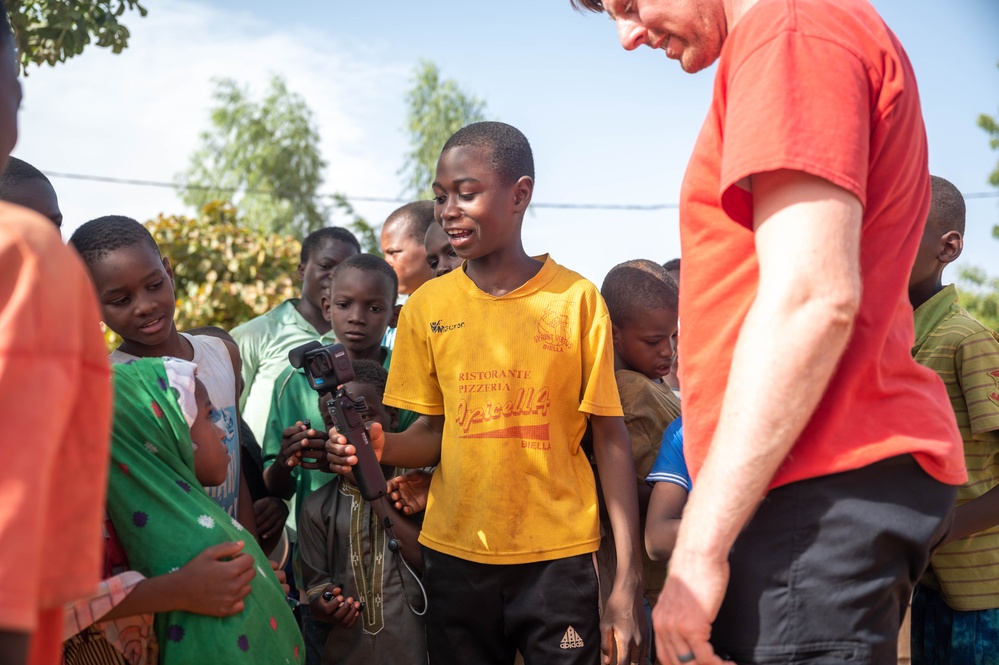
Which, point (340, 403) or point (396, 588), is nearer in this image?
point (340, 403)

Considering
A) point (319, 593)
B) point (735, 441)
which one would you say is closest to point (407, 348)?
point (319, 593)

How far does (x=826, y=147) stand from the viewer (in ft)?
4.98

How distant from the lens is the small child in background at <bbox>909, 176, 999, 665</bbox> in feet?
9.50

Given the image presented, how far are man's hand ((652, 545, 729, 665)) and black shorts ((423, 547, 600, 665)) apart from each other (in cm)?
131

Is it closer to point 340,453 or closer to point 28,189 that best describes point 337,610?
point 340,453

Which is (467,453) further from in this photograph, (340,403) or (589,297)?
(589,297)

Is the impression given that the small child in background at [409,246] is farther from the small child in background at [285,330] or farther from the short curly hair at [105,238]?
the short curly hair at [105,238]

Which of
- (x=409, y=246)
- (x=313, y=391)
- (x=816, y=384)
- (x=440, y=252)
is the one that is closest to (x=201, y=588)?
(x=816, y=384)

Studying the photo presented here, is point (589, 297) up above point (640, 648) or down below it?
above

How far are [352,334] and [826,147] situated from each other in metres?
3.00

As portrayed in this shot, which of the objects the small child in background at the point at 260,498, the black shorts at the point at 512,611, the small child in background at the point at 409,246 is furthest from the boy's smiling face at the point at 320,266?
the black shorts at the point at 512,611

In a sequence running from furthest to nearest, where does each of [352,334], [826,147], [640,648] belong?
[352,334] < [640,648] < [826,147]

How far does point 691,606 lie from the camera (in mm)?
1566

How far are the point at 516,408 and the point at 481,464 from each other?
8.6 inches
